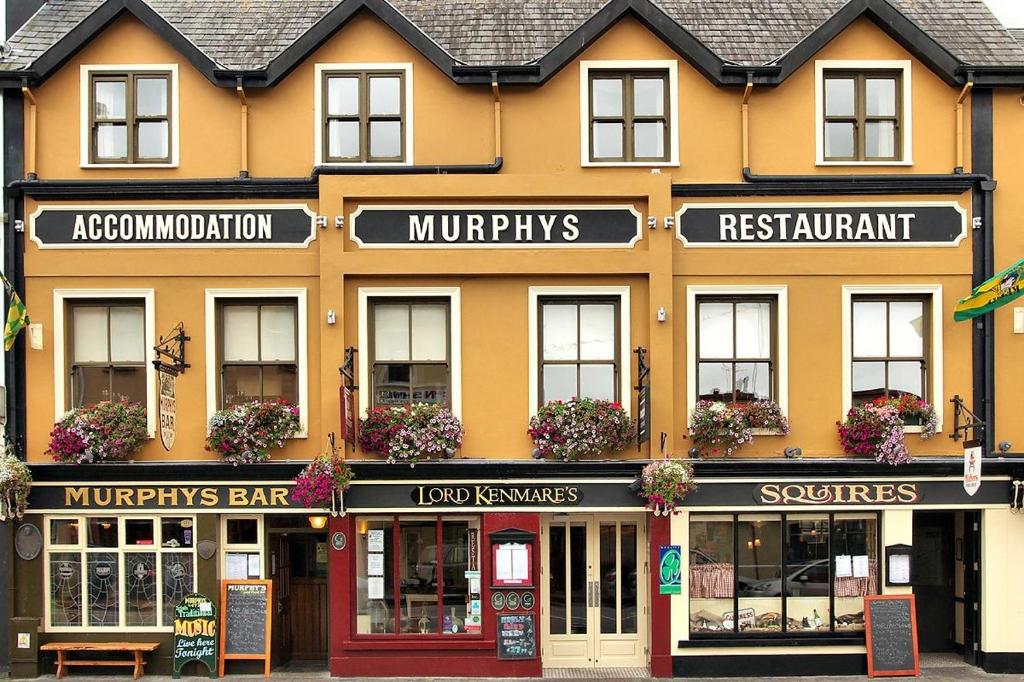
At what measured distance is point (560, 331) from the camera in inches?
545

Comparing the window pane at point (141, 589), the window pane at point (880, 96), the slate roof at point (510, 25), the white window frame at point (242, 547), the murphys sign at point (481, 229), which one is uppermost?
the slate roof at point (510, 25)

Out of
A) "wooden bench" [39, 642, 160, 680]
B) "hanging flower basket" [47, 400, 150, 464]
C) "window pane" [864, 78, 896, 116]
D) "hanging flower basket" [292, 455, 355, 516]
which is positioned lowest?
"wooden bench" [39, 642, 160, 680]

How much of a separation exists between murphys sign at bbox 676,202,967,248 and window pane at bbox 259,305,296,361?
5.99m

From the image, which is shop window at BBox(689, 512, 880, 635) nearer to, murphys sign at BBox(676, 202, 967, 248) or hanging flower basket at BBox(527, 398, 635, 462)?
hanging flower basket at BBox(527, 398, 635, 462)

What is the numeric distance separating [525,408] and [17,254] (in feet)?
25.9

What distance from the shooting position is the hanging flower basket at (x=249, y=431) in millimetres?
13172

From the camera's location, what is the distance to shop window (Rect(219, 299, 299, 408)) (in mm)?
13820

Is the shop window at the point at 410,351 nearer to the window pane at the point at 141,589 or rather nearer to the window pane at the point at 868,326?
the window pane at the point at 141,589

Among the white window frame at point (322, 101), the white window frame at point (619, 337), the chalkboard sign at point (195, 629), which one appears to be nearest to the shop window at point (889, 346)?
the white window frame at point (619, 337)

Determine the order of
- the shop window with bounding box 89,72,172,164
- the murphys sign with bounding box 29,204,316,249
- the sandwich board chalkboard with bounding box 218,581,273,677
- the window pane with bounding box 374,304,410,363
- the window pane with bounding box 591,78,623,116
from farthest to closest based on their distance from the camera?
the window pane with bounding box 591,78,623,116 → the shop window with bounding box 89,72,172,164 → the window pane with bounding box 374,304,410,363 → the murphys sign with bounding box 29,204,316,249 → the sandwich board chalkboard with bounding box 218,581,273,677

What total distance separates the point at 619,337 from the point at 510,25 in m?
5.31

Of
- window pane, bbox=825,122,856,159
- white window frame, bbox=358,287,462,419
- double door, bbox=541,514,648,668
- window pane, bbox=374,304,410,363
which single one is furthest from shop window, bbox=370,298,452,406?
window pane, bbox=825,122,856,159

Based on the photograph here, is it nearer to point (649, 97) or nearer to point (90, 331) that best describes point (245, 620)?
point (90, 331)

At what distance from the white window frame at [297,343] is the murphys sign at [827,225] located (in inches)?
227
